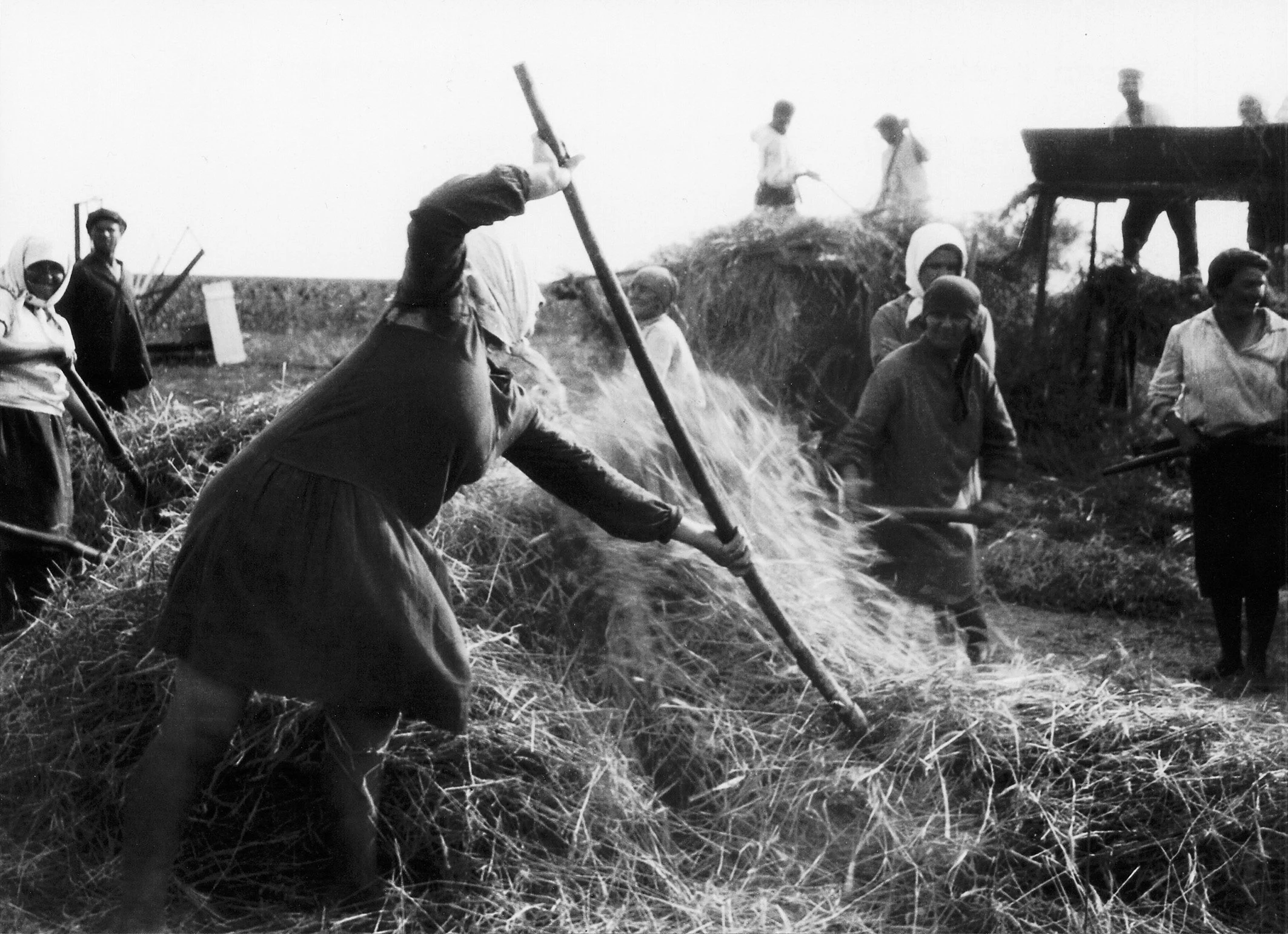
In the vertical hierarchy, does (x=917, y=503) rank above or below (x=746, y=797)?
above

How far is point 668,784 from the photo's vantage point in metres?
3.16

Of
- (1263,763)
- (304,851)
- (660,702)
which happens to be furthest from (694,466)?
(1263,763)

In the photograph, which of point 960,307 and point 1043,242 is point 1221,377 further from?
point 1043,242

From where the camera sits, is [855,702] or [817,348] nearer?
[855,702]

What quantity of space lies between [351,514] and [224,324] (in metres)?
11.3

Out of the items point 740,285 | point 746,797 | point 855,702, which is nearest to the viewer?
point 746,797

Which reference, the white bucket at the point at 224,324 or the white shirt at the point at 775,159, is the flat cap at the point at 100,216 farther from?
the white bucket at the point at 224,324

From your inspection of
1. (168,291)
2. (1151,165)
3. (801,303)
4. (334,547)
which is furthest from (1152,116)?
(168,291)

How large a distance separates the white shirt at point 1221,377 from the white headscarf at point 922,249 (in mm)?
953

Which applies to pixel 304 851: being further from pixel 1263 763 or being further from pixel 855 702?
pixel 1263 763

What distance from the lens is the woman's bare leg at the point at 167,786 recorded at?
238cm

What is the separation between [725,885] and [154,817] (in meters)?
1.22

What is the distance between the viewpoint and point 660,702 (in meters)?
3.21

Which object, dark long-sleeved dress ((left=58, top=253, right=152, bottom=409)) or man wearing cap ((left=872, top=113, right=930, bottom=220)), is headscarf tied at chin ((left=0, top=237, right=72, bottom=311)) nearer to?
dark long-sleeved dress ((left=58, top=253, right=152, bottom=409))
